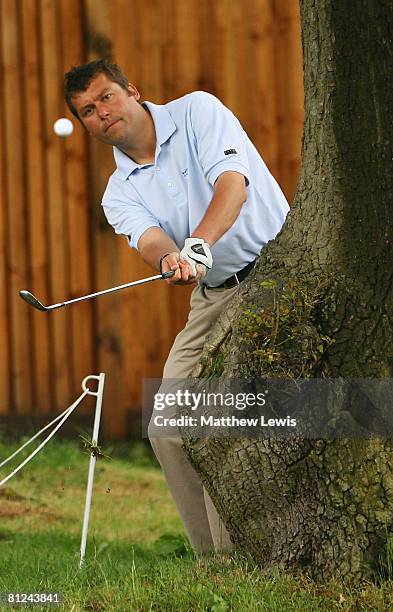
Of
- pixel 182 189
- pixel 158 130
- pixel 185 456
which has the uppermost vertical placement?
pixel 158 130

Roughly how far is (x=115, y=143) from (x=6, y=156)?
283cm

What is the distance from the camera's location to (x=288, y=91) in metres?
6.48

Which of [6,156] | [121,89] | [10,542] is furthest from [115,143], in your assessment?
[6,156]

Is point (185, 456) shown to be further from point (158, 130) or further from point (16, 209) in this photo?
point (16, 209)

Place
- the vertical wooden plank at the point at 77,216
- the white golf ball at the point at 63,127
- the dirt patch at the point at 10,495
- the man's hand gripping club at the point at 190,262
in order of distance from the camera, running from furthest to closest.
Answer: the vertical wooden plank at the point at 77,216
the white golf ball at the point at 63,127
the dirt patch at the point at 10,495
the man's hand gripping club at the point at 190,262

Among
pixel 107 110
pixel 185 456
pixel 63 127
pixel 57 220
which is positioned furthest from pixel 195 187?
pixel 57 220

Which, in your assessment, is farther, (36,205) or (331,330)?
(36,205)

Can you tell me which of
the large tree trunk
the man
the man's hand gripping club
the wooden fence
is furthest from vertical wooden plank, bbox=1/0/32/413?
the large tree trunk

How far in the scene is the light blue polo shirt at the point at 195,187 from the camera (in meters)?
4.16

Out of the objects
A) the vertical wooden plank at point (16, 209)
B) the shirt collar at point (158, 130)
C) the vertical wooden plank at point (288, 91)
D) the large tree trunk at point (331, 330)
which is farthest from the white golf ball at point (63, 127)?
the large tree trunk at point (331, 330)

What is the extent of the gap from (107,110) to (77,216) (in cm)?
267

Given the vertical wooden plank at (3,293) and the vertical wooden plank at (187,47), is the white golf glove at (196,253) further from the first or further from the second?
the vertical wooden plank at (3,293)

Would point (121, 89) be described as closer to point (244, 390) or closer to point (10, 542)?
point (244, 390)

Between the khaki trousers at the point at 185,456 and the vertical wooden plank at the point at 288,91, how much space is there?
2296 mm
